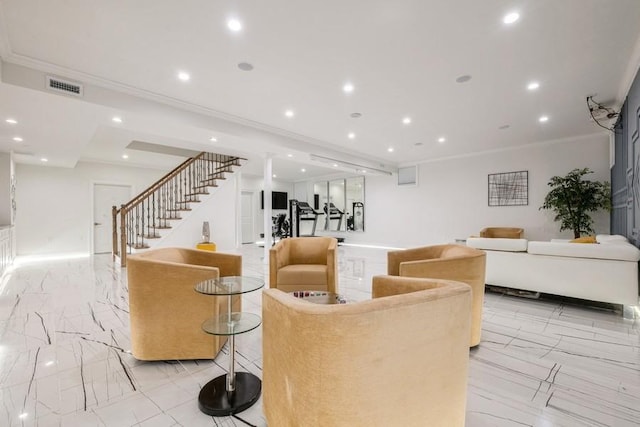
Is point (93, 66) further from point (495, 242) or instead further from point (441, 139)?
point (441, 139)

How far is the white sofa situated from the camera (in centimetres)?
289

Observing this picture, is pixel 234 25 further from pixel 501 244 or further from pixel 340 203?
pixel 340 203

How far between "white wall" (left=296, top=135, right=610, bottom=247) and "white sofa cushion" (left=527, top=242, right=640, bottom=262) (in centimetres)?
393

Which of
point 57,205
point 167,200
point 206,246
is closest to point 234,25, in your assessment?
point 206,246

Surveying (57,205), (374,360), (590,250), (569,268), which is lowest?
(569,268)

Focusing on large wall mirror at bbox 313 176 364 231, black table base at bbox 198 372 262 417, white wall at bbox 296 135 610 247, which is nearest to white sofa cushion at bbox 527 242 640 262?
black table base at bbox 198 372 262 417

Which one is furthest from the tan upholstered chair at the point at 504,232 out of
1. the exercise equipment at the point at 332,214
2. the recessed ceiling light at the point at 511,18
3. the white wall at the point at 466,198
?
the exercise equipment at the point at 332,214

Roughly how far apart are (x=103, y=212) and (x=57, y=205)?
0.99 meters

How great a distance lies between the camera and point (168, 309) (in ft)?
6.75

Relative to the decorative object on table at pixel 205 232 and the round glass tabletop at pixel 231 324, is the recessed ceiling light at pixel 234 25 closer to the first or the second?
the round glass tabletop at pixel 231 324

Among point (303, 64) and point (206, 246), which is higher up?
point (303, 64)

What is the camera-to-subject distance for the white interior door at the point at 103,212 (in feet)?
25.5

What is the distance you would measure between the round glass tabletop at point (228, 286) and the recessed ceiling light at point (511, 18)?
308 cm

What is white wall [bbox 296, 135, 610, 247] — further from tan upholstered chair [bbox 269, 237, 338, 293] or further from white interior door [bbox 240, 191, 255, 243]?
tan upholstered chair [bbox 269, 237, 338, 293]
